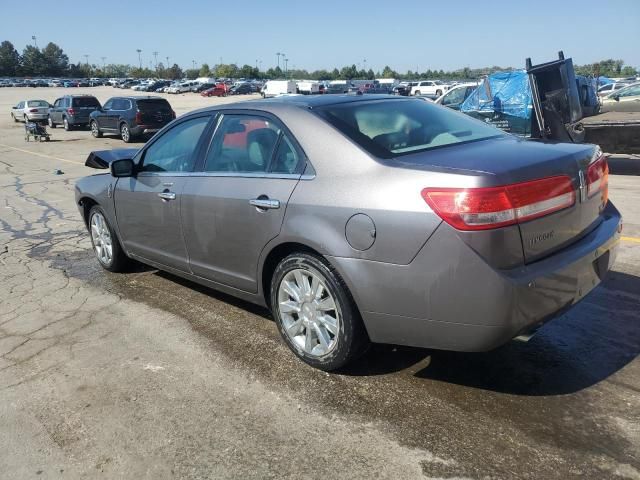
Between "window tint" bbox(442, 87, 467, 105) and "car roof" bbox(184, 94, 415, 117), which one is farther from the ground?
"car roof" bbox(184, 94, 415, 117)

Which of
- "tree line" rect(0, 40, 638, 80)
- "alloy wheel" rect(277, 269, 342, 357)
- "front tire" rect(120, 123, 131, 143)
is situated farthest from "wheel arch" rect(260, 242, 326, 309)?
"tree line" rect(0, 40, 638, 80)

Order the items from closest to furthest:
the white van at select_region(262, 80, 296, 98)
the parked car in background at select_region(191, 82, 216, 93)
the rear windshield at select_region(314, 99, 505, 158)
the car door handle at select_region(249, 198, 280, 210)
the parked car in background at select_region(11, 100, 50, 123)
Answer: the rear windshield at select_region(314, 99, 505, 158)
the car door handle at select_region(249, 198, 280, 210)
the parked car in background at select_region(11, 100, 50, 123)
the white van at select_region(262, 80, 296, 98)
the parked car in background at select_region(191, 82, 216, 93)

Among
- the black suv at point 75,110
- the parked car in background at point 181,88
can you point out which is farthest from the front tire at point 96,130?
the parked car in background at point 181,88

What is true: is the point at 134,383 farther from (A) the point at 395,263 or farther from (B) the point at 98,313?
(A) the point at 395,263

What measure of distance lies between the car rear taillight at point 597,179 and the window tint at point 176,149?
2.67 m

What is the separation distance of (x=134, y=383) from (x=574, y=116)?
9296 mm

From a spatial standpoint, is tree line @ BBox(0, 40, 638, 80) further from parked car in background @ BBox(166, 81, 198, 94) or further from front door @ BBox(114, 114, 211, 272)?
front door @ BBox(114, 114, 211, 272)

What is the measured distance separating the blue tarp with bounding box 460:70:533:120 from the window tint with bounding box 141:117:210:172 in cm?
899

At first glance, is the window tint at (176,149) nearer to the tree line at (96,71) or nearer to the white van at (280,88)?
the white van at (280,88)

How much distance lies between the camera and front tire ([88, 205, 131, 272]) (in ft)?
17.5

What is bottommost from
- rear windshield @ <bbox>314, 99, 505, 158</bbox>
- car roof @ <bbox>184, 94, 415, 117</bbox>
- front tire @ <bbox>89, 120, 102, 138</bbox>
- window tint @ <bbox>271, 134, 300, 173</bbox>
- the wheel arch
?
front tire @ <bbox>89, 120, 102, 138</bbox>

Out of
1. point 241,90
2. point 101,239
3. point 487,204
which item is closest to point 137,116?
point 101,239

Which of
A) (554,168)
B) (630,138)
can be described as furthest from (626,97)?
(554,168)

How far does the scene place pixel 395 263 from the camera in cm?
280
